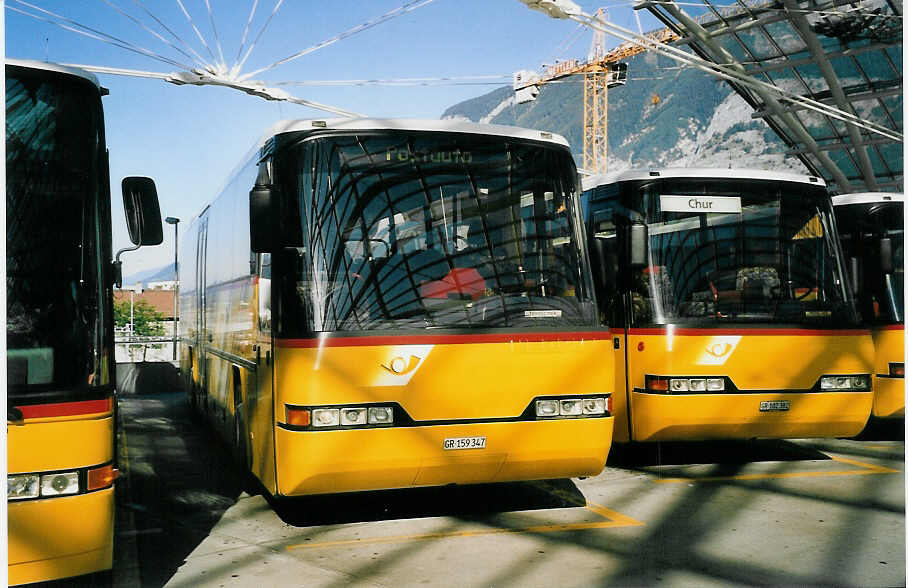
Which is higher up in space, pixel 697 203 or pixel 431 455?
pixel 697 203

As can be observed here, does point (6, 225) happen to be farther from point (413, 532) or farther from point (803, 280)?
point (803, 280)

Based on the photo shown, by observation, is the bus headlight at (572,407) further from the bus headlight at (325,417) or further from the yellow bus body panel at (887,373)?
the yellow bus body panel at (887,373)

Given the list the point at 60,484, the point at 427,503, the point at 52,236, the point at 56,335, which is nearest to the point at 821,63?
the point at 427,503

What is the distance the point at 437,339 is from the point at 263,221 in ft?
4.78

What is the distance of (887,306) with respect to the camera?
11.0m

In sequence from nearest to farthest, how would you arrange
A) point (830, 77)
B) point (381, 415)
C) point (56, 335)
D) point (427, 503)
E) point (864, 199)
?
point (56, 335), point (381, 415), point (427, 503), point (864, 199), point (830, 77)

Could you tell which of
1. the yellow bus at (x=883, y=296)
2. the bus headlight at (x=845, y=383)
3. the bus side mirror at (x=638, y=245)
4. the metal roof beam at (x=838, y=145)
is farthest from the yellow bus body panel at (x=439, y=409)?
the metal roof beam at (x=838, y=145)

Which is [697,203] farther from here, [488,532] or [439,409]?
[488,532]

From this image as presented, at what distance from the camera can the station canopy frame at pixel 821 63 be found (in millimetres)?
20375

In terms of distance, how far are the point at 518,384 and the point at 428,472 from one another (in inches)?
35.4

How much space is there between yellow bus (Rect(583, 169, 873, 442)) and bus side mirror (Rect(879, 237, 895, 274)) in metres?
1.76

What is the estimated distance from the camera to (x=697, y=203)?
30.6ft

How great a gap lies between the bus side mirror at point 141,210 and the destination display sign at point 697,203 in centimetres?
532

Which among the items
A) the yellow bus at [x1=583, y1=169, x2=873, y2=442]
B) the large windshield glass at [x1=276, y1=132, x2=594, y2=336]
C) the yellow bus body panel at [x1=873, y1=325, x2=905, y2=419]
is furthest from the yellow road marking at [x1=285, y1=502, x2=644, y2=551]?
the yellow bus body panel at [x1=873, y1=325, x2=905, y2=419]
